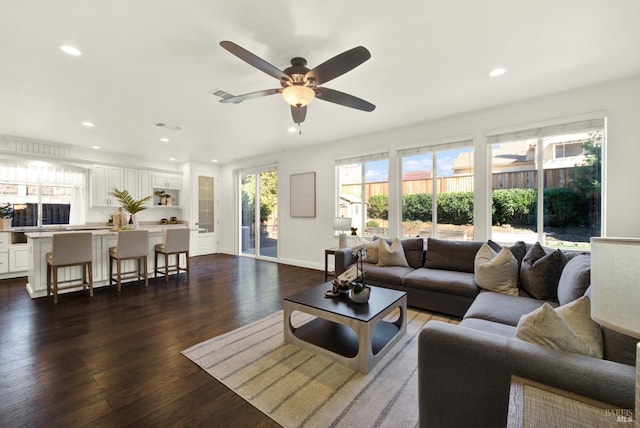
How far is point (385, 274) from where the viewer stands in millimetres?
3490

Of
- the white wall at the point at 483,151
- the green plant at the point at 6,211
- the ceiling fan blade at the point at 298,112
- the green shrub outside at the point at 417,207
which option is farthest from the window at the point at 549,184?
the green plant at the point at 6,211

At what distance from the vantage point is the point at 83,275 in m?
4.13

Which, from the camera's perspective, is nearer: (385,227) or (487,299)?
(487,299)

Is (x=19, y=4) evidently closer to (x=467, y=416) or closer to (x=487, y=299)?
(x=467, y=416)

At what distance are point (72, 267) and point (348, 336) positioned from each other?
435cm

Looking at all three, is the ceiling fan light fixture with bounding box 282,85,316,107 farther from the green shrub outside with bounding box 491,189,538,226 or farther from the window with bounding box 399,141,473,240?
the green shrub outside with bounding box 491,189,538,226

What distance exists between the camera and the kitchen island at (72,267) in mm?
3777

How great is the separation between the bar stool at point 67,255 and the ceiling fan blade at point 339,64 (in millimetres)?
3917

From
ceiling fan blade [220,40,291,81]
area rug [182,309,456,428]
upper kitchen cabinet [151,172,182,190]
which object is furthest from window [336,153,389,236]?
upper kitchen cabinet [151,172,182,190]

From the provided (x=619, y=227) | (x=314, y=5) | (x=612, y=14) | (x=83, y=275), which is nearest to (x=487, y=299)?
(x=619, y=227)

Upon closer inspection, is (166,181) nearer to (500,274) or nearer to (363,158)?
(363,158)

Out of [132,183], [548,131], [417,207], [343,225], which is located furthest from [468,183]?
[132,183]

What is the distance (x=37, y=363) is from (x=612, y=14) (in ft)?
17.0

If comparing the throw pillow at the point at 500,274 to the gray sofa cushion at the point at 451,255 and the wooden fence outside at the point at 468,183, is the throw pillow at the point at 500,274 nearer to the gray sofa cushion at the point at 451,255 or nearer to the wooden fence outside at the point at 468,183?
the gray sofa cushion at the point at 451,255
